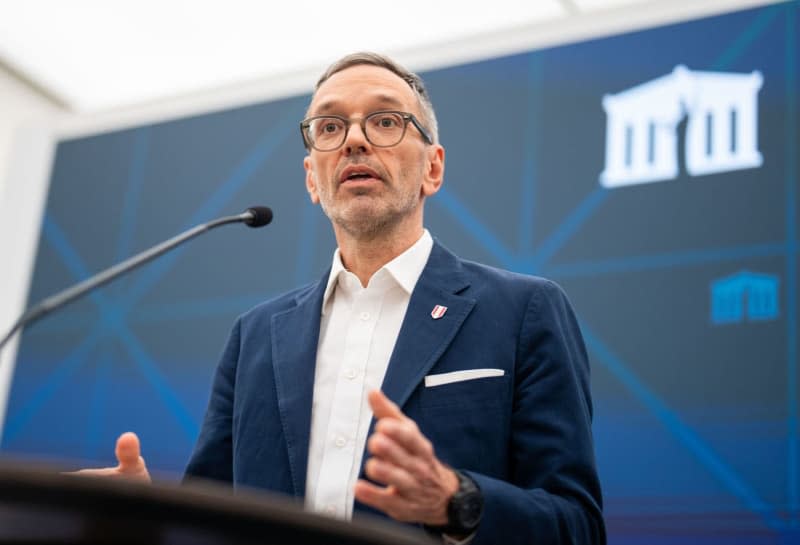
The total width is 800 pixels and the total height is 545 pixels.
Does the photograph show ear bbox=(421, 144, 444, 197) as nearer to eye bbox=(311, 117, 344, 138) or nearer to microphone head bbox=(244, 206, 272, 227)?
eye bbox=(311, 117, 344, 138)

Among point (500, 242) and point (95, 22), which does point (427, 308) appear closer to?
point (500, 242)

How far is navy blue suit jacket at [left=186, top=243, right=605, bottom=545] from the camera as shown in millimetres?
1516

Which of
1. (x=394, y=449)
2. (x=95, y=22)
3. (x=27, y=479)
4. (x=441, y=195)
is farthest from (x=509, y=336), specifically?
(x=95, y=22)

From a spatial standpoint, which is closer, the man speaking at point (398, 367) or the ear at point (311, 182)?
the man speaking at point (398, 367)

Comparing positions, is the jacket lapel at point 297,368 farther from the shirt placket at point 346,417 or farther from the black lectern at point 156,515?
the black lectern at point 156,515

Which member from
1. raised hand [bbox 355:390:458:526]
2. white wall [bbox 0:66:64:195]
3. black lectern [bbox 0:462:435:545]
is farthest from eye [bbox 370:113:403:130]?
white wall [bbox 0:66:64:195]

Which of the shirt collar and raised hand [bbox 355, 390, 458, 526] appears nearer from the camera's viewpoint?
raised hand [bbox 355, 390, 458, 526]

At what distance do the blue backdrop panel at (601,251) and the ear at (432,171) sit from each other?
4.11ft

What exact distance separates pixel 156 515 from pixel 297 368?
1121 mm

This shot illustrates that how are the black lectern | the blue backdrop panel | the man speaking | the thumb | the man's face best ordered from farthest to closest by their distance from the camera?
the blue backdrop panel < the man's face < the man speaking < the thumb < the black lectern

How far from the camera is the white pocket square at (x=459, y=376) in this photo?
162cm

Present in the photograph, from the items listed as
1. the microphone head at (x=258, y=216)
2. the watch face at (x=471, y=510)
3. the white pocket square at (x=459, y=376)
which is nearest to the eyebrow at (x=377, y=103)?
the microphone head at (x=258, y=216)

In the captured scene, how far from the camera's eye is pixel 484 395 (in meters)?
1.61

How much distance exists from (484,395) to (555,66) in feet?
7.37
